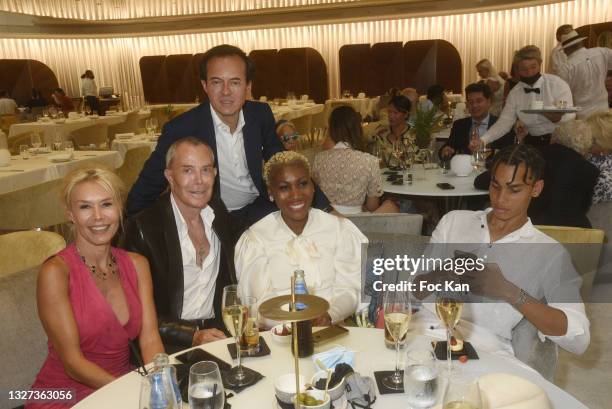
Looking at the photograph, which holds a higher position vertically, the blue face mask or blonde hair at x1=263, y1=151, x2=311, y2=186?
blonde hair at x1=263, y1=151, x2=311, y2=186

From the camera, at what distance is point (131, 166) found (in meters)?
5.86

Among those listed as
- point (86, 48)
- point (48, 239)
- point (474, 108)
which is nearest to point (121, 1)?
point (86, 48)

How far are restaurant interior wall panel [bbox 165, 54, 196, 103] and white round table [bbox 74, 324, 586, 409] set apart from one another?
50.0 ft

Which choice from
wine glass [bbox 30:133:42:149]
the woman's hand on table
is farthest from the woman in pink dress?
wine glass [bbox 30:133:42:149]

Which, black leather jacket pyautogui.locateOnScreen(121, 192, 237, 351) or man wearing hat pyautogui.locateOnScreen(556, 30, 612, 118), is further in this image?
man wearing hat pyautogui.locateOnScreen(556, 30, 612, 118)

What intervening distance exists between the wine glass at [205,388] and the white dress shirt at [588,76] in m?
6.57

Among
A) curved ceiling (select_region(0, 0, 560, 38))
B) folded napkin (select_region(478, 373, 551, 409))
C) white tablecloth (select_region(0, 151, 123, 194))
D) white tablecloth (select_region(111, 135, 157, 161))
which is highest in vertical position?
curved ceiling (select_region(0, 0, 560, 38))

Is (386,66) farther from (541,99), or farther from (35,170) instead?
(35,170)

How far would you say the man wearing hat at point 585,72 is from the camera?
21.8 feet

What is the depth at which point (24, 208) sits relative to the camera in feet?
17.4

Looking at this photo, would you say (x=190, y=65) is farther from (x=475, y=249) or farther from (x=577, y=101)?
(x=475, y=249)

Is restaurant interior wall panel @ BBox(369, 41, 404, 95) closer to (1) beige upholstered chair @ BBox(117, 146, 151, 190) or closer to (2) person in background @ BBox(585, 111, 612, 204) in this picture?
(1) beige upholstered chair @ BBox(117, 146, 151, 190)

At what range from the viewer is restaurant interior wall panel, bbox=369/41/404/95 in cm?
1460

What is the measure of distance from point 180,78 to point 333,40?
15.1 ft
